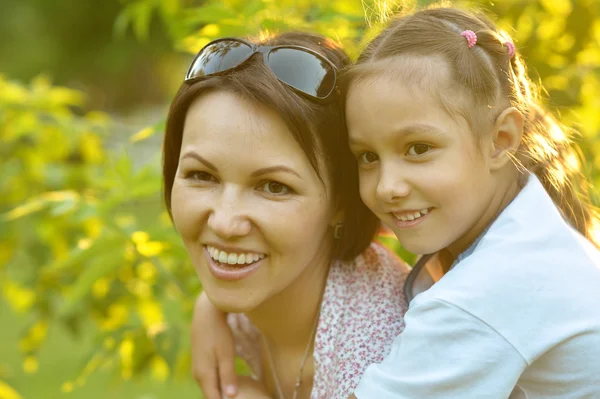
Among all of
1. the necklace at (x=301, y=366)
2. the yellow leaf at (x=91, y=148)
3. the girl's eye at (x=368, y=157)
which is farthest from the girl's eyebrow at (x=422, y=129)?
the yellow leaf at (x=91, y=148)

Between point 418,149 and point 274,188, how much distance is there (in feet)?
1.16

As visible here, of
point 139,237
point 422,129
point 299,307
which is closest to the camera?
point 422,129

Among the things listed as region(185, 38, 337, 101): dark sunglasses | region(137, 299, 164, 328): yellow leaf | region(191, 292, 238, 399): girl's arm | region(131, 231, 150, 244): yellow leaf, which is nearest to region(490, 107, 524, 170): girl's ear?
region(185, 38, 337, 101): dark sunglasses

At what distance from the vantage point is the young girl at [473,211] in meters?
1.55

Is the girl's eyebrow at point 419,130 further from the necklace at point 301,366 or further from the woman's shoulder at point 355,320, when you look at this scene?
the necklace at point 301,366

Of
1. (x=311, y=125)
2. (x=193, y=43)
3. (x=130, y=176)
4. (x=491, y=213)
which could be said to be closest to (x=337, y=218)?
(x=311, y=125)

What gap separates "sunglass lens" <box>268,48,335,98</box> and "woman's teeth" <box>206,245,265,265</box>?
408 millimetres

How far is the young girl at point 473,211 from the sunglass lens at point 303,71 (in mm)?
73

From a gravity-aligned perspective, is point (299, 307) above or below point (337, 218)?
below

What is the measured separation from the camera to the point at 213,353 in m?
2.22

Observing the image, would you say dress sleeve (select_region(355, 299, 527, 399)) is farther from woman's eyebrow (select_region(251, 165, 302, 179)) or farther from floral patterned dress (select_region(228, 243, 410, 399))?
woman's eyebrow (select_region(251, 165, 302, 179))

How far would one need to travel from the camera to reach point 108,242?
8.21ft

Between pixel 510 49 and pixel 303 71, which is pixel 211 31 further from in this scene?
pixel 510 49

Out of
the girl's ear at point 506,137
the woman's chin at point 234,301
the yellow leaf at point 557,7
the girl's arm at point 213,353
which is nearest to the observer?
the girl's ear at point 506,137
